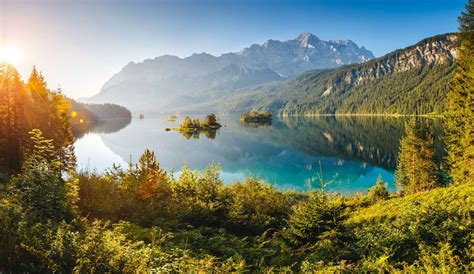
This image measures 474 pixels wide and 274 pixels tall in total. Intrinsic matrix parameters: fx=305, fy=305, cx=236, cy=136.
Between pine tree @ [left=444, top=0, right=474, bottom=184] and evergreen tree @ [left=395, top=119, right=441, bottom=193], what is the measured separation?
8.98 feet

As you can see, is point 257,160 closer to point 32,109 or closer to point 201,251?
point 32,109

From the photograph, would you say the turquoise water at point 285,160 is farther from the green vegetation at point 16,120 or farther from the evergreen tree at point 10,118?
the evergreen tree at point 10,118

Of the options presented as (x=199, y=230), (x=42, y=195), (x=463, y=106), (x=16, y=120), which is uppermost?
(x=463, y=106)

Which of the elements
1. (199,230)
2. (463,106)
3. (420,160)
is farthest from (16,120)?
(463,106)

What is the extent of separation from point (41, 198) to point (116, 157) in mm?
81631

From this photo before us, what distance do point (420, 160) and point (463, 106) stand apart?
8.73 meters

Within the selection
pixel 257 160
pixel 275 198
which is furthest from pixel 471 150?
pixel 257 160

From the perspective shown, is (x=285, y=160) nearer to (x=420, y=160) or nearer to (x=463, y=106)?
(x=420, y=160)

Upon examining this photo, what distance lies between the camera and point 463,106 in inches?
1430

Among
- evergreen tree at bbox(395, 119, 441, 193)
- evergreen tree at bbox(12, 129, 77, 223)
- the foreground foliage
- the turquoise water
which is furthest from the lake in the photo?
evergreen tree at bbox(12, 129, 77, 223)

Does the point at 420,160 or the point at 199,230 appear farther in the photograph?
the point at 420,160

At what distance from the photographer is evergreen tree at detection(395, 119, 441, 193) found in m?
40.6

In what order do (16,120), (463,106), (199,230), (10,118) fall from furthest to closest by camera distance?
(16,120), (10,118), (463,106), (199,230)

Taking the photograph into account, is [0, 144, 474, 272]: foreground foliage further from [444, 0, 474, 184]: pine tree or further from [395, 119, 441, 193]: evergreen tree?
[395, 119, 441, 193]: evergreen tree
